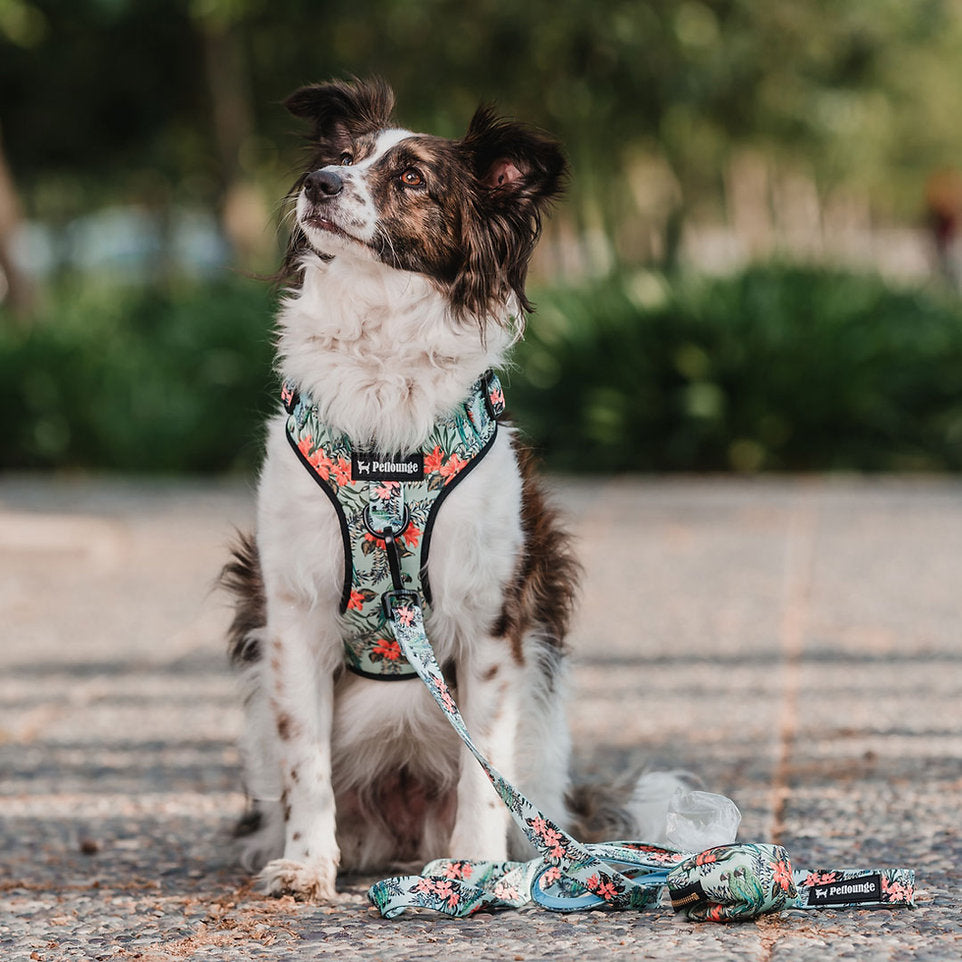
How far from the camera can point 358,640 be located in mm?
3709

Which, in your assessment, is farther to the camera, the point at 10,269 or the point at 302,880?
the point at 10,269

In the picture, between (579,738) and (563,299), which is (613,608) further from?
(563,299)

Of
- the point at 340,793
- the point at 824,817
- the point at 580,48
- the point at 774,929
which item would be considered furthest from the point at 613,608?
the point at 580,48

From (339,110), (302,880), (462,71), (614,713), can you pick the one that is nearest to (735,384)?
(614,713)

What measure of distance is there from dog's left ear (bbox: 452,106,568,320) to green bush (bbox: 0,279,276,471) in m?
8.50

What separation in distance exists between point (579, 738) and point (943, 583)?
338 centimetres

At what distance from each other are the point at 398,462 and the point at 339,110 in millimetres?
1011

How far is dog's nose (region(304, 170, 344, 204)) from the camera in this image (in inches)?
141

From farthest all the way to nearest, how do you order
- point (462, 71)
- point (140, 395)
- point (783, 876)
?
point (462, 71) < point (140, 395) < point (783, 876)

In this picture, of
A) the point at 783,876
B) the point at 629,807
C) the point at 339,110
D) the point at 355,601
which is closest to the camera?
the point at 783,876

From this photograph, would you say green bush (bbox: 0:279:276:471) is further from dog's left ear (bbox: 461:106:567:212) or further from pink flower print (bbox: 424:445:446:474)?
pink flower print (bbox: 424:445:446:474)

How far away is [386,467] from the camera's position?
3592 mm

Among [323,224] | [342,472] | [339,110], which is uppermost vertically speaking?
[339,110]

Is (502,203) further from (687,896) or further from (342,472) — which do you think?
(687,896)
